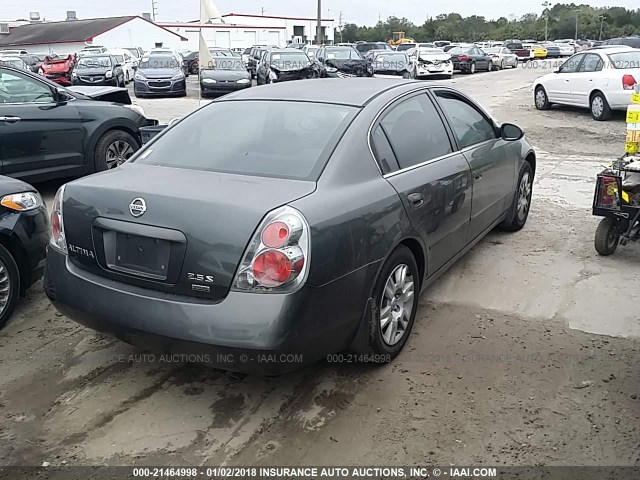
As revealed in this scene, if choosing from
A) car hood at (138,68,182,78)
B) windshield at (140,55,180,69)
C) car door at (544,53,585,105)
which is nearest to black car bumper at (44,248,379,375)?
car door at (544,53,585,105)

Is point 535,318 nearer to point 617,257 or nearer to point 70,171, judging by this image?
point 617,257

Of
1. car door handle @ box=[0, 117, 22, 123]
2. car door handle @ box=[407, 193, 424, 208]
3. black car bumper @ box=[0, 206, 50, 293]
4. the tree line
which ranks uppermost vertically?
the tree line

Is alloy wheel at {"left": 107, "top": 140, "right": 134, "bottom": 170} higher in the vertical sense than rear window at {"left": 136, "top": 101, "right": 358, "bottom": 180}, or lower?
lower

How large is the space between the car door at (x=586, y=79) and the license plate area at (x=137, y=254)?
47.1 feet

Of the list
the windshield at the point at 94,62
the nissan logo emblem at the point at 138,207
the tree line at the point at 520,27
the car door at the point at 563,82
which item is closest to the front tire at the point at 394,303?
the nissan logo emblem at the point at 138,207

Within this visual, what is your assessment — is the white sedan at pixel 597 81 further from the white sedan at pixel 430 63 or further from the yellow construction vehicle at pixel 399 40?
the yellow construction vehicle at pixel 399 40

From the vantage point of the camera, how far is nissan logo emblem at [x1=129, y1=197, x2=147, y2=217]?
3238 mm

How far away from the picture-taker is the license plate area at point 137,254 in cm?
319

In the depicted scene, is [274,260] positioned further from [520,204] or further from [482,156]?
[520,204]

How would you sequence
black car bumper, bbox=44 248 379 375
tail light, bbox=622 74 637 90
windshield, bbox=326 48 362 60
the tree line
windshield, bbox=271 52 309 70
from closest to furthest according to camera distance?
black car bumper, bbox=44 248 379 375
tail light, bbox=622 74 637 90
windshield, bbox=271 52 309 70
windshield, bbox=326 48 362 60
the tree line

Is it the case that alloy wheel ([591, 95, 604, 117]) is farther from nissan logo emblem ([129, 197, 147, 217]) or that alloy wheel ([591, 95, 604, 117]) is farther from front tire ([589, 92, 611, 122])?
nissan logo emblem ([129, 197, 147, 217])

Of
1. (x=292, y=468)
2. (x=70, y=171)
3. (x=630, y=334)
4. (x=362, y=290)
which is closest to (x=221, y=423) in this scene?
(x=292, y=468)

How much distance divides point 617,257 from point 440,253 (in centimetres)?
234

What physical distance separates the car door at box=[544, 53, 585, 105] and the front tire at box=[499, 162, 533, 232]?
35.4 feet
